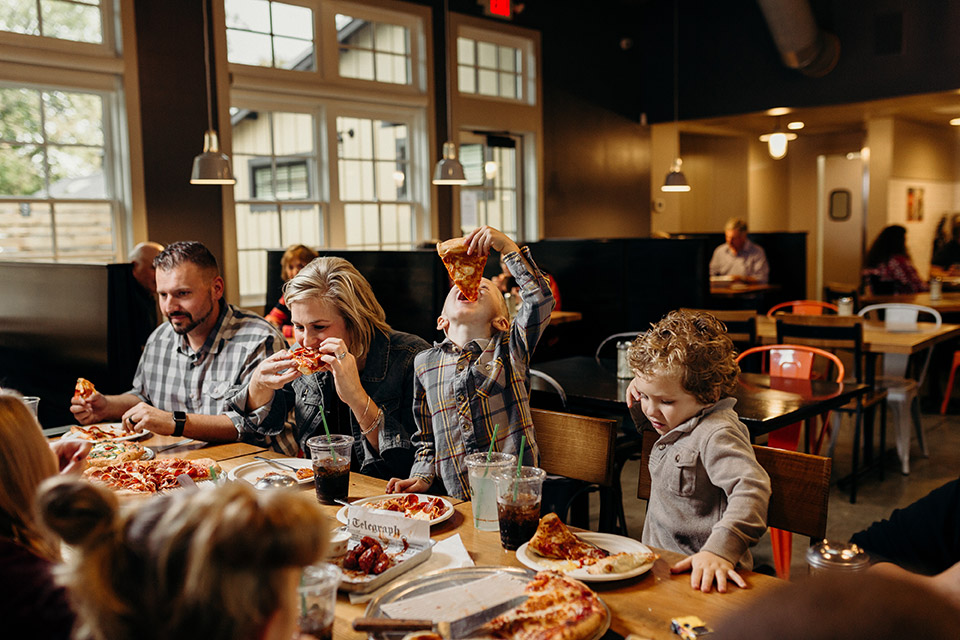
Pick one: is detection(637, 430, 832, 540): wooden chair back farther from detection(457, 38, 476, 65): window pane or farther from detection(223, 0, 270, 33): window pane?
detection(457, 38, 476, 65): window pane

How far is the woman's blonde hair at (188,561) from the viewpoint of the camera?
70 centimetres

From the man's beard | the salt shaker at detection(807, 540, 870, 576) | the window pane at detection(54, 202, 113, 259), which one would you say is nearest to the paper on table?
the salt shaker at detection(807, 540, 870, 576)

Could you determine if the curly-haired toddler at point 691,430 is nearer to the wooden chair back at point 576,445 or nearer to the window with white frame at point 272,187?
the wooden chair back at point 576,445

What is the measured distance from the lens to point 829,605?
590mm

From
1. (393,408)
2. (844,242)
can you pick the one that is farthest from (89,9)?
(844,242)

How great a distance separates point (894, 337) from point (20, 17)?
6.27 meters

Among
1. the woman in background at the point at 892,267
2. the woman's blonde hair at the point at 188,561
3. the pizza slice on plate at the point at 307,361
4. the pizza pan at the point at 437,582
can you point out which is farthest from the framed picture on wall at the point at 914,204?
the woman's blonde hair at the point at 188,561

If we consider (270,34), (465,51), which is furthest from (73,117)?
(465,51)

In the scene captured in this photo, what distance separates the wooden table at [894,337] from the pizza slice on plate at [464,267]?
3.47m

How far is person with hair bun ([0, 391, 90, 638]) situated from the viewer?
91 cm

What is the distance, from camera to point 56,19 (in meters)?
5.68

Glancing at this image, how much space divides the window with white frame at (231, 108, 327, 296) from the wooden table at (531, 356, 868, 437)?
379cm

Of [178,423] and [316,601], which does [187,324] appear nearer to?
[178,423]

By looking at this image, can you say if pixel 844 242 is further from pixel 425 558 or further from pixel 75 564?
pixel 75 564
